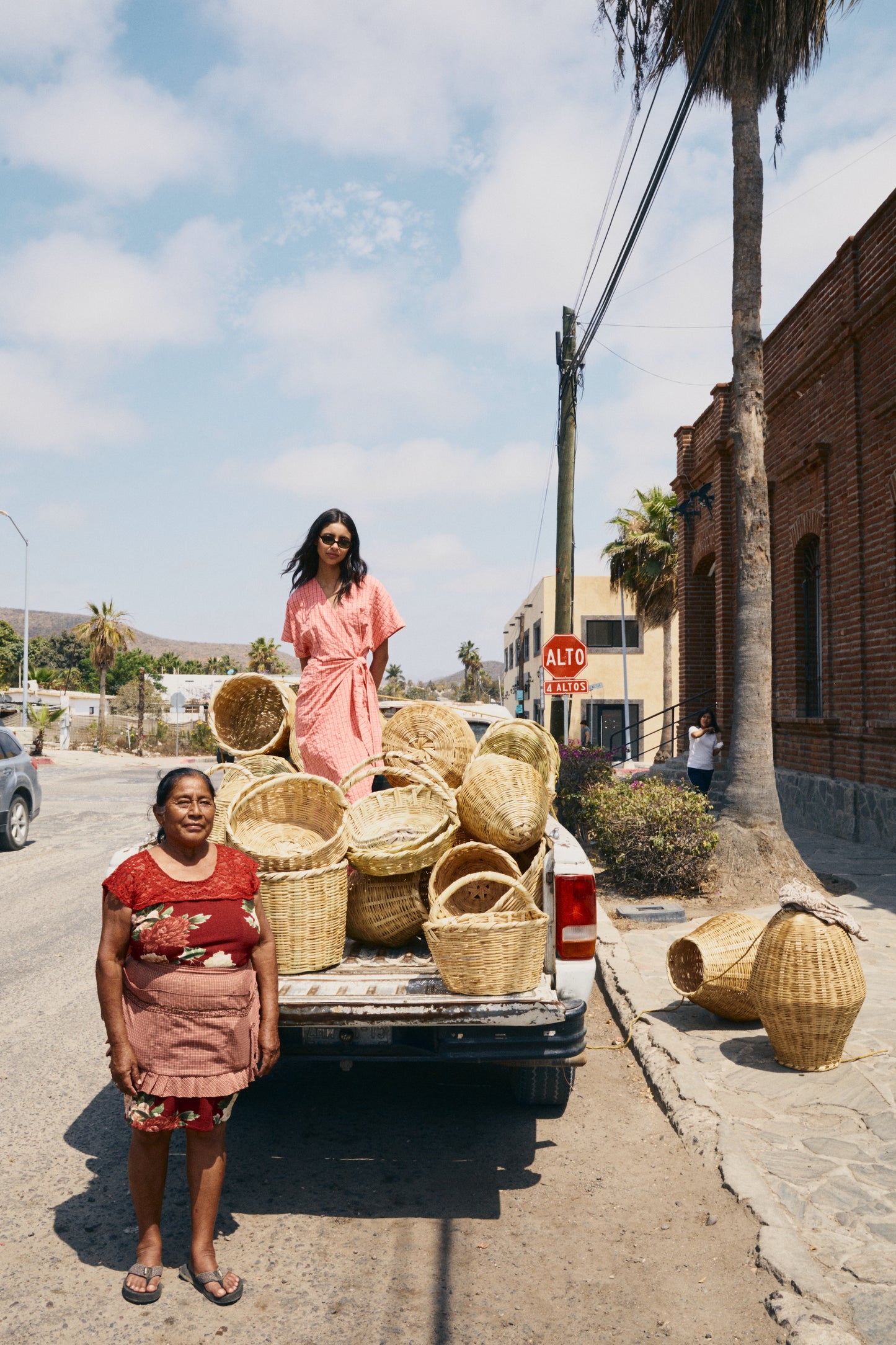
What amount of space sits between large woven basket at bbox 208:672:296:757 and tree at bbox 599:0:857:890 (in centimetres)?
483

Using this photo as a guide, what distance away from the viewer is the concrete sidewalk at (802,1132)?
10.6ft

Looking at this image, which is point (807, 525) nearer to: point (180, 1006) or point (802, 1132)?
point (802, 1132)

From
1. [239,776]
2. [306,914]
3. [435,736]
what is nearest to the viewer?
[306,914]

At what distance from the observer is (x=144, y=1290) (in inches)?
124

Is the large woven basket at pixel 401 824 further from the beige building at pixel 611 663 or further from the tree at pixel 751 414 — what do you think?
the beige building at pixel 611 663

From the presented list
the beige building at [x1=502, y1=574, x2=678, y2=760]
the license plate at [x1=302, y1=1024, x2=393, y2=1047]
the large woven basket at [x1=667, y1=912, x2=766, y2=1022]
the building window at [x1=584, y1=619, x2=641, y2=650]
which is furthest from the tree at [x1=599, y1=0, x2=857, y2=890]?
the building window at [x1=584, y1=619, x2=641, y2=650]

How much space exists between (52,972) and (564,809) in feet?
23.8

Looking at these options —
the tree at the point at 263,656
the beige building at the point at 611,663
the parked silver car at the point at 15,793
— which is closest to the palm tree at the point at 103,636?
the tree at the point at 263,656

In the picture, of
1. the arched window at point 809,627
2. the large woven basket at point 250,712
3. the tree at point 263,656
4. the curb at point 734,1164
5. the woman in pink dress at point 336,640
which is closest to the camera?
the curb at point 734,1164

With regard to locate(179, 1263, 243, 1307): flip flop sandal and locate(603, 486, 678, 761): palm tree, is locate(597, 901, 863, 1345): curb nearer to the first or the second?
locate(179, 1263, 243, 1307): flip flop sandal

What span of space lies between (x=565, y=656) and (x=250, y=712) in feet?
26.0

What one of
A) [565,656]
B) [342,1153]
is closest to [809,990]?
[342,1153]

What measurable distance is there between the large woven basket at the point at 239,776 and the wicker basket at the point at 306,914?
414 mm

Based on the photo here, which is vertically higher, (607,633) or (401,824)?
(607,633)
